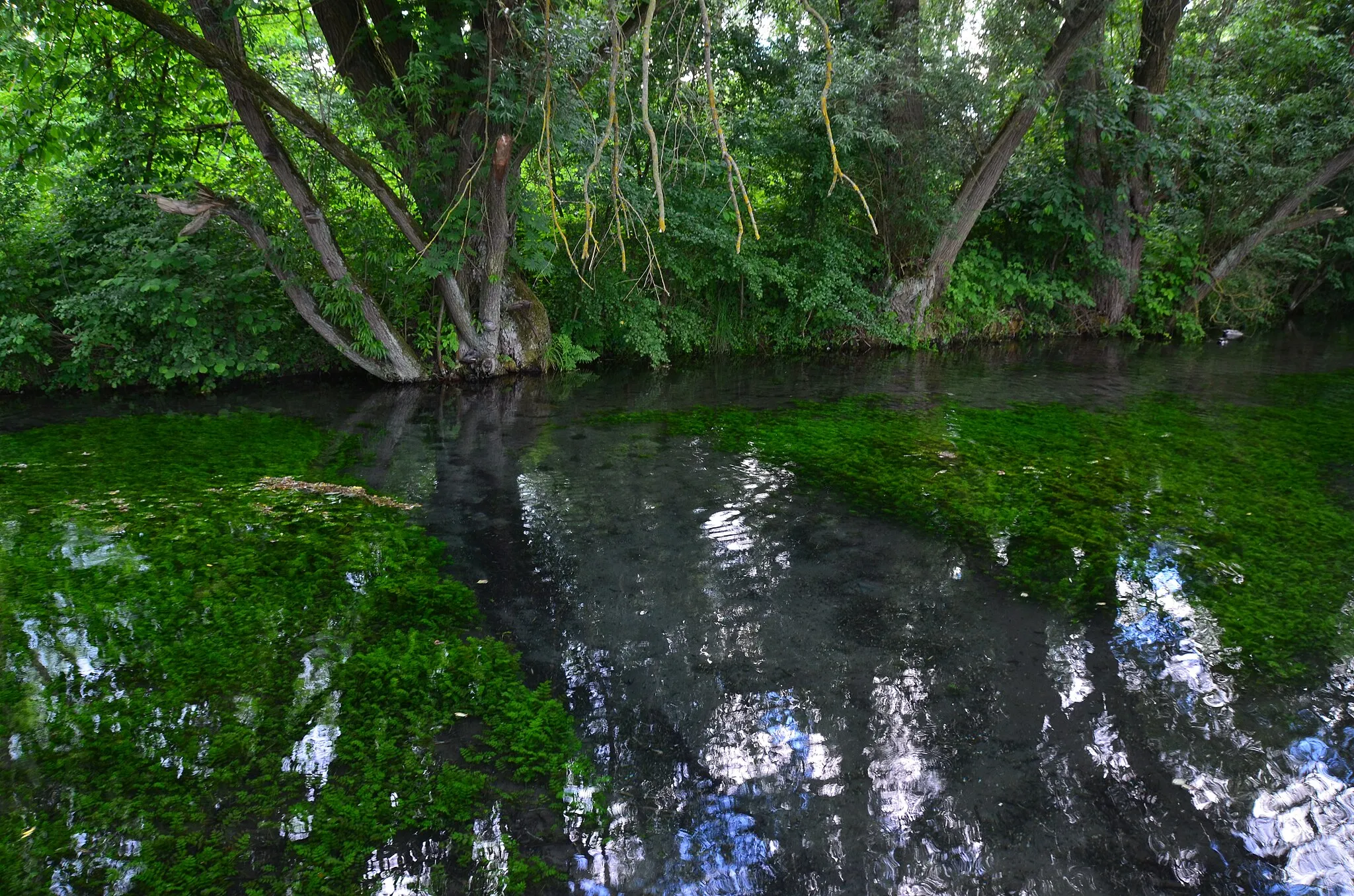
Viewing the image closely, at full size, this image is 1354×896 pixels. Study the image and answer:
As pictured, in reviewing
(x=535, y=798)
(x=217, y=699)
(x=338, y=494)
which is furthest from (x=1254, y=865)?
(x=338, y=494)

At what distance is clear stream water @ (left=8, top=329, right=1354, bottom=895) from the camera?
250 cm

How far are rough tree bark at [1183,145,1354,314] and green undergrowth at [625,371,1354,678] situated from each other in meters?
6.19

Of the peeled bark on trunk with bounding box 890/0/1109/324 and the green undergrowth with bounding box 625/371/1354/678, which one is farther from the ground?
the peeled bark on trunk with bounding box 890/0/1109/324

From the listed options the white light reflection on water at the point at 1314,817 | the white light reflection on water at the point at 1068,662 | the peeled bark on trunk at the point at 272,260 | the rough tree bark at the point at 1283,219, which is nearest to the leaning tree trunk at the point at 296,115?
the peeled bark on trunk at the point at 272,260

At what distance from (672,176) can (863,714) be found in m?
8.48

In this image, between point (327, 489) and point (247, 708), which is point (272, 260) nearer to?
point (327, 489)

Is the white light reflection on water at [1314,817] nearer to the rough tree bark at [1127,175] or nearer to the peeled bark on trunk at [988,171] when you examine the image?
the peeled bark on trunk at [988,171]

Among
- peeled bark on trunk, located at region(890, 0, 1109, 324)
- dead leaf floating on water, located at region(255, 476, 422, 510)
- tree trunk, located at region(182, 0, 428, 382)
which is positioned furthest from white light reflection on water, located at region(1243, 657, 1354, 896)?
peeled bark on trunk, located at region(890, 0, 1109, 324)

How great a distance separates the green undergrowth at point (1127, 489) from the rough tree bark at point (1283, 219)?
6.19 metres

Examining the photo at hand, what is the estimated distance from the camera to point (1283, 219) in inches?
550

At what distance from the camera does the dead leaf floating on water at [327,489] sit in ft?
18.6

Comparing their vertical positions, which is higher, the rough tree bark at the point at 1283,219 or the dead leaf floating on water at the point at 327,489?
the rough tree bark at the point at 1283,219

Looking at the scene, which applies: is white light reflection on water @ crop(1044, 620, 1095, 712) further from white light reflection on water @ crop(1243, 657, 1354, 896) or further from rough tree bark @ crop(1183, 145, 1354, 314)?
rough tree bark @ crop(1183, 145, 1354, 314)

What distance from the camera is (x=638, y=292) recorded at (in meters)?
11.5
